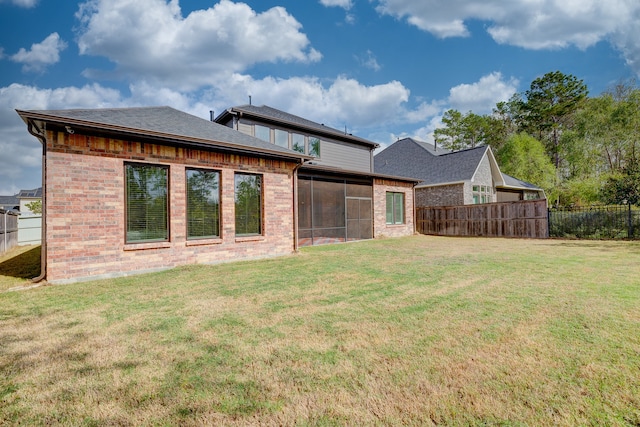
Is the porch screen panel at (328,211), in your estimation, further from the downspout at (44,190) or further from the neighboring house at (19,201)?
the neighboring house at (19,201)

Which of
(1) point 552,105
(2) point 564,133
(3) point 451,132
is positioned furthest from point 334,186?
(1) point 552,105

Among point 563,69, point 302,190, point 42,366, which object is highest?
point 563,69

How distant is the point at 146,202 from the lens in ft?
23.8

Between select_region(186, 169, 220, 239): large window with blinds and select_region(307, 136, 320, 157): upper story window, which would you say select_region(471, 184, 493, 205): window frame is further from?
select_region(186, 169, 220, 239): large window with blinds

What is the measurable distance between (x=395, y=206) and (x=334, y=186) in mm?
5046

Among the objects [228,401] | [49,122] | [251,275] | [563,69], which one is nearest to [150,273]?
[251,275]

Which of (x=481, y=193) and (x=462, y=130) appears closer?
(x=481, y=193)

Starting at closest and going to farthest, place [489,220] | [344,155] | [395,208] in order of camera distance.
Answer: [395,208] → [489,220] → [344,155]

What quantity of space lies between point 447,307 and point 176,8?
12881 millimetres

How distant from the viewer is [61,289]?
5.70 metres

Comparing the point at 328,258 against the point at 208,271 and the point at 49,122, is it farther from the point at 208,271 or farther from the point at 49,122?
the point at 49,122

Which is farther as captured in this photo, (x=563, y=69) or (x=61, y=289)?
(x=563, y=69)

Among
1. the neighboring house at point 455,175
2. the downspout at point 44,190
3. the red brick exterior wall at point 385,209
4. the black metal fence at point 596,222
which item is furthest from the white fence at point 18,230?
the black metal fence at point 596,222

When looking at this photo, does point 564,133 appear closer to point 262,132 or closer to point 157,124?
point 262,132
